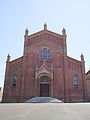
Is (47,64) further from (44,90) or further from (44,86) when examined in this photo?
(44,90)

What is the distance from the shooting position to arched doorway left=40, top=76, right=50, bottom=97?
20.5 m

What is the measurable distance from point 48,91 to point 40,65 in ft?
15.7

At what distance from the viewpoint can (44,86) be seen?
20859mm

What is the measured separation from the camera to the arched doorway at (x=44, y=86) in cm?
2050

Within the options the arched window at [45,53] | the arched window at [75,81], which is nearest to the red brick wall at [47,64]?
the arched window at [75,81]

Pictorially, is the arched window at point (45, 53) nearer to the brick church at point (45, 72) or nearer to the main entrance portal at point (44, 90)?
the brick church at point (45, 72)

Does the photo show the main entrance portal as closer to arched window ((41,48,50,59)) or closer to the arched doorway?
the arched doorway

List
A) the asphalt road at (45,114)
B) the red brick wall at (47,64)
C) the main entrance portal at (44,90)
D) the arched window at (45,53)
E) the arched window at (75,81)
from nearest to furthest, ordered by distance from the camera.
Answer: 1. the asphalt road at (45,114)
2. the red brick wall at (47,64)
3. the main entrance portal at (44,90)
4. the arched window at (75,81)
5. the arched window at (45,53)

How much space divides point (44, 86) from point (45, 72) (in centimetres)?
247

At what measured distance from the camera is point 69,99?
65.2ft

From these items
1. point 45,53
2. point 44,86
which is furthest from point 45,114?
point 45,53

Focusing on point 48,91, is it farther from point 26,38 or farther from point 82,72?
point 26,38

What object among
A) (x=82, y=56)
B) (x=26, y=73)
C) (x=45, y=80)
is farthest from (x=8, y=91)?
A: (x=82, y=56)

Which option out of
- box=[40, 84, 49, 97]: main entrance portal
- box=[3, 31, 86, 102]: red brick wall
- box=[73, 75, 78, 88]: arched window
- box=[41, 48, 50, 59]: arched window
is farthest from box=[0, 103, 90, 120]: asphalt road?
box=[41, 48, 50, 59]: arched window
